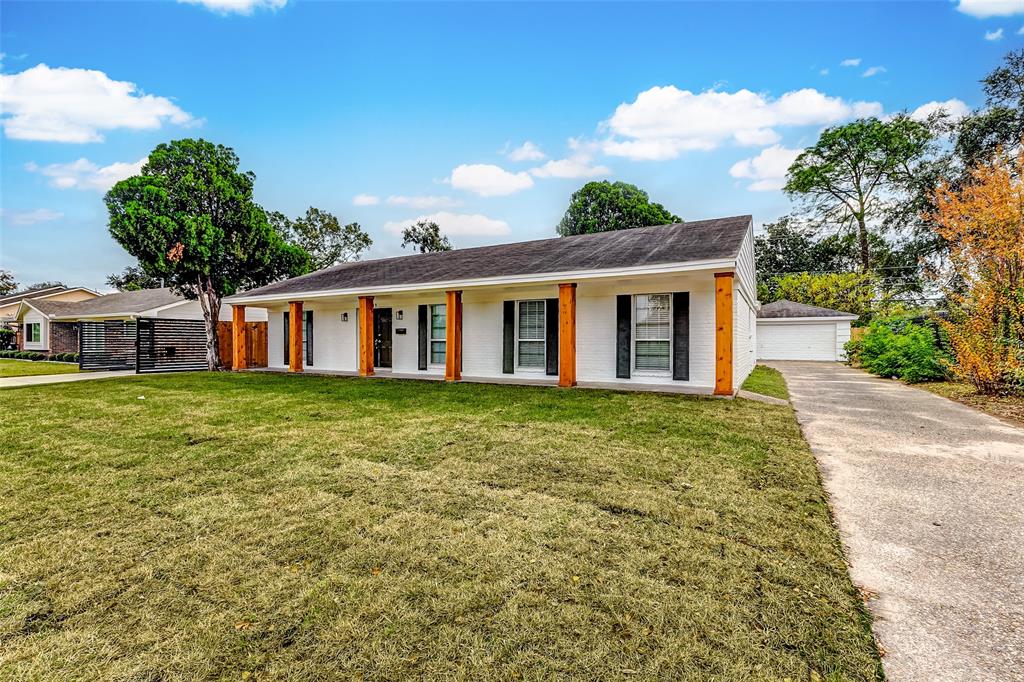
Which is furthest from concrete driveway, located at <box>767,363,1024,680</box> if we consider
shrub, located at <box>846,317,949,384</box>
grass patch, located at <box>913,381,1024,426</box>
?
shrub, located at <box>846,317,949,384</box>

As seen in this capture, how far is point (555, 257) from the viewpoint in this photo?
11000 mm

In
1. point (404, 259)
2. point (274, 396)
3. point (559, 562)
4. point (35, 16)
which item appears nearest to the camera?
point (559, 562)

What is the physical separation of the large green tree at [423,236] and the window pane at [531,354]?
2573 cm

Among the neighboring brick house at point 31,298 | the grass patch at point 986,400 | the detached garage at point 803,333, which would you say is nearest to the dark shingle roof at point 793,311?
the detached garage at point 803,333

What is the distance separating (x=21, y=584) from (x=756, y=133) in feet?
99.9

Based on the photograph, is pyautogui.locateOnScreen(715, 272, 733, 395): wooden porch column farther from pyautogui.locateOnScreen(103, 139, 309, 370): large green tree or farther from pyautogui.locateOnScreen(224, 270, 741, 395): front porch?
pyautogui.locateOnScreen(103, 139, 309, 370): large green tree

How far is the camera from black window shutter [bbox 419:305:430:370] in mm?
12297

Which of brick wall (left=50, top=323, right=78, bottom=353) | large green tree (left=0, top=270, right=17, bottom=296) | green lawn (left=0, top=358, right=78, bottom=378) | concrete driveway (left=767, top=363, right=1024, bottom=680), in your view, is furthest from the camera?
large green tree (left=0, top=270, right=17, bottom=296)

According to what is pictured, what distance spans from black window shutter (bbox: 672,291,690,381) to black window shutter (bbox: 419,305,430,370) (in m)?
6.49

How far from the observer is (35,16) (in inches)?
453

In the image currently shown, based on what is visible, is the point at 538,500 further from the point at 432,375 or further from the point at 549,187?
the point at 549,187

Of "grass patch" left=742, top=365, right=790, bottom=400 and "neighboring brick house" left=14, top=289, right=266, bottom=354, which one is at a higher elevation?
"neighboring brick house" left=14, top=289, right=266, bottom=354

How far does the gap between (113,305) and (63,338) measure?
385cm

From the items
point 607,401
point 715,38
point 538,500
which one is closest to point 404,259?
point 607,401
